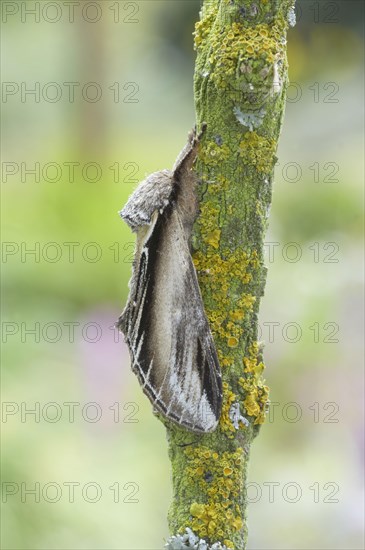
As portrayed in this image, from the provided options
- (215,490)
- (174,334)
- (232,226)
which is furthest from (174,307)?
(215,490)

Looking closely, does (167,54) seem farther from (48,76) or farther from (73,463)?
(73,463)

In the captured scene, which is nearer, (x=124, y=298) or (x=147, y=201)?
(x=147, y=201)

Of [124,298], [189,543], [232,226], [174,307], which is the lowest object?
[189,543]

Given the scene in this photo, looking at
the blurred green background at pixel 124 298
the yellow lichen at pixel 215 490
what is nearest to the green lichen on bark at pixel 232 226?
the yellow lichen at pixel 215 490

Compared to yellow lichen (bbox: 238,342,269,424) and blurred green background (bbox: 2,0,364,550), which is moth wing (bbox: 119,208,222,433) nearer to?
yellow lichen (bbox: 238,342,269,424)

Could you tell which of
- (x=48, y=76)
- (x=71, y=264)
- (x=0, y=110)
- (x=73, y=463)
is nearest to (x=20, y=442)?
(x=73, y=463)

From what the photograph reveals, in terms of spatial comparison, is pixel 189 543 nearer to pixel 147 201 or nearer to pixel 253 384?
pixel 253 384
